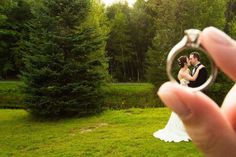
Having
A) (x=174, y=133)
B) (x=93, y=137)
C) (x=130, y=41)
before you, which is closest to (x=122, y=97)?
(x=130, y=41)

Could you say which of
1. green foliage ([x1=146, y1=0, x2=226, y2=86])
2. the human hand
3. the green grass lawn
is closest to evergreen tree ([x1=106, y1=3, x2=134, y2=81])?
green foliage ([x1=146, y1=0, x2=226, y2=86])

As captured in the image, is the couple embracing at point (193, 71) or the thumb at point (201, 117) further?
the couple embracing at point (193, 71)

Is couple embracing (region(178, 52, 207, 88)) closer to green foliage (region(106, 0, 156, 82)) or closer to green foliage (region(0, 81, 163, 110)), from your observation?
green foliage (region(0, 81, 163, 110))

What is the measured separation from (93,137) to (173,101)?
30.8ft

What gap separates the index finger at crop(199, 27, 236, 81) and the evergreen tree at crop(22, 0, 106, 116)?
12.6 m

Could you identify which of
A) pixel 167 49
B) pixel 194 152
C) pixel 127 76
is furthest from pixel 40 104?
pixel 127 76

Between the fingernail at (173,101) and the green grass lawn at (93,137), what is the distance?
7.35 metres

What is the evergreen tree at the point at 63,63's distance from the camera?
45.4 ft

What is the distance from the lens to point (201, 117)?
1188 millimetres

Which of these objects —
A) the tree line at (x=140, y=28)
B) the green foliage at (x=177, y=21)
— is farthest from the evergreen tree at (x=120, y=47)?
the green foliage at (x=177, y=21)

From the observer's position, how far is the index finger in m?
1.18

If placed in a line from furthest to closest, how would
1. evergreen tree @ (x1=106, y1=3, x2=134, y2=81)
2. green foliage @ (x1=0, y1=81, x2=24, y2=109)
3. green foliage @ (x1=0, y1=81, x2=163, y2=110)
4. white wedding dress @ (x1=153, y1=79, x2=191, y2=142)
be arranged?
evergreen tree @ (x1=106, y1=3, x2=134, y2=81) → green foliage @ (x1=0, y1=81, x2=24, y2=109) → green foliage @ (x1=0, y1=81, x2=163, y2=110) → white wedding dress @ (x1=153, y1=79, x2=191, y2=142)

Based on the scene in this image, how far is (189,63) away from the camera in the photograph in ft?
25.8

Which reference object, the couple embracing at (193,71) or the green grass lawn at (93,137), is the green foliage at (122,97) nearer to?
the green grass lawn at (93,137)
